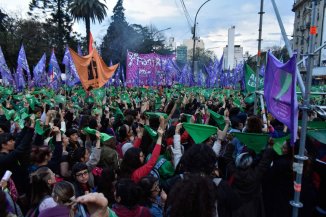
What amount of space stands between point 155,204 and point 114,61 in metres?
45.9

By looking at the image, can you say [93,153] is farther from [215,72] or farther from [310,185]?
[215,72]

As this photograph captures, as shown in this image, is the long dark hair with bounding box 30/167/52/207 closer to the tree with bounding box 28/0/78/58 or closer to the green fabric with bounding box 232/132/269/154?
the green fabric with bounding box 232/132/269/154

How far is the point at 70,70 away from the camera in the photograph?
1662cm

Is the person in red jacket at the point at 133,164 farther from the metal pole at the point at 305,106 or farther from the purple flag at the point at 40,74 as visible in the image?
the purple flag at the point at 40,74

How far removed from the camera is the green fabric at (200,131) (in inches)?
174

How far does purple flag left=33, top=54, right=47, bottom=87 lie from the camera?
717 inches

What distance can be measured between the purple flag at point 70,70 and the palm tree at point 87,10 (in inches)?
741

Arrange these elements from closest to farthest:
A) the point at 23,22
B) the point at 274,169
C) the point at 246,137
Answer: the point at 274,169
the point at 246,137
the point at 23,22

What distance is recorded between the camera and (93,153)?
4.23m

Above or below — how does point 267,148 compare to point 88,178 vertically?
above

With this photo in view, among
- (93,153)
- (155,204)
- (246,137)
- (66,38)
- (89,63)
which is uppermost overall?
(66,38)

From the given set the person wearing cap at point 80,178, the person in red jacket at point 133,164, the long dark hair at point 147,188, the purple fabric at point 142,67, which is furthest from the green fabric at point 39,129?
the purple fabric at point 142,67

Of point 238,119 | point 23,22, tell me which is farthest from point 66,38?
point 238,119

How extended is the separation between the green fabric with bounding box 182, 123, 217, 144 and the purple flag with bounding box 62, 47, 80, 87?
12.3 meters
